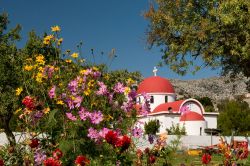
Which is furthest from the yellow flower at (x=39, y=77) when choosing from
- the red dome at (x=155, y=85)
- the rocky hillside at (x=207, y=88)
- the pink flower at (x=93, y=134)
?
the rocky hillside at (x=207, y=88)

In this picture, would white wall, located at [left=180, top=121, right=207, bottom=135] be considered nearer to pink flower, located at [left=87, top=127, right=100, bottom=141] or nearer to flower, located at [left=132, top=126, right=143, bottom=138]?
flower, located at [left=132, top=126, right=143, bottom=138]

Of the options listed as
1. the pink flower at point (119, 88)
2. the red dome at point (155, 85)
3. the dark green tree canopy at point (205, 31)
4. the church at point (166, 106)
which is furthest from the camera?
the red dome at point (155, 85)

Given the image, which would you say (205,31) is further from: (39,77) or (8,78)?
(39,77)

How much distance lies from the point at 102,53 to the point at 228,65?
20.0m

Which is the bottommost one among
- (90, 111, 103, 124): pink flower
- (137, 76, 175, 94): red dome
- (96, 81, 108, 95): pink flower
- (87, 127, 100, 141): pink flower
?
(87, 127, 100, 141): pink flower

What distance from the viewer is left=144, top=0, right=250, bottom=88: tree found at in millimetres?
23625

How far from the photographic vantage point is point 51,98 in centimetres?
735

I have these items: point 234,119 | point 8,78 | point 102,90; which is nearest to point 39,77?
point 102,90

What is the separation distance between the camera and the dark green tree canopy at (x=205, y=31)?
77.5 feet

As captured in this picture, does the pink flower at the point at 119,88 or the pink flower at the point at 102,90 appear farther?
the pink flower at the point at 119,88

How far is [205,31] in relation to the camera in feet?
82.7

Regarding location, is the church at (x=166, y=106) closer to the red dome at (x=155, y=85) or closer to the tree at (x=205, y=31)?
the red dome at (x=155, y=85)

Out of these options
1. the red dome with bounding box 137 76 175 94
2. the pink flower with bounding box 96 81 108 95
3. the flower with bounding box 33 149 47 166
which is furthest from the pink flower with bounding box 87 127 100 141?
the red dome with bounding box 137 76 175 94

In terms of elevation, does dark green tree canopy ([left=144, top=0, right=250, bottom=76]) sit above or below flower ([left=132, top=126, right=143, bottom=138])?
above
